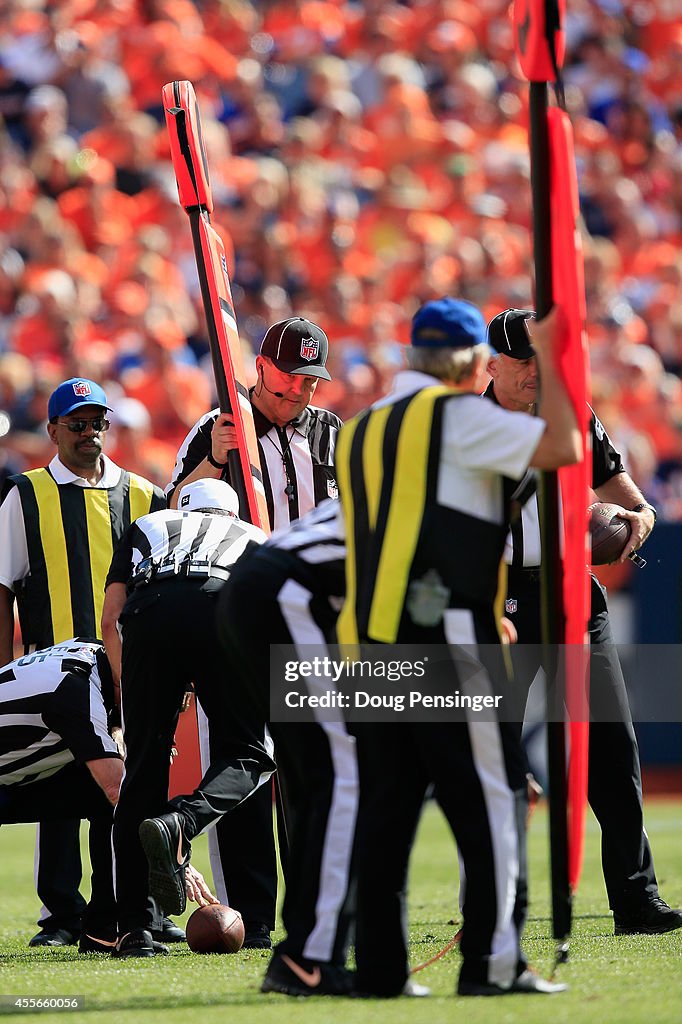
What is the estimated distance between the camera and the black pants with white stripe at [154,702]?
17.9ft

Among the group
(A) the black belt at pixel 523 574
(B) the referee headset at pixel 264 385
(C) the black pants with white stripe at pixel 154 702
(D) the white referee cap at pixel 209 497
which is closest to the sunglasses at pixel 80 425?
(B) the referee headset at pixel 264 385

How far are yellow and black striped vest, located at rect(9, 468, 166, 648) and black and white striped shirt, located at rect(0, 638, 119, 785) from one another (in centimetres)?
75

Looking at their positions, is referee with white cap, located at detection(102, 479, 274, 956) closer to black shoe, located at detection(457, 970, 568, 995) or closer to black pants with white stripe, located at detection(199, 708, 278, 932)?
black pants with white stripe, located at detection(199, 708, 278, 932)

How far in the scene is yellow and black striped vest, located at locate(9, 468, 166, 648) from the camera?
6.57 metres

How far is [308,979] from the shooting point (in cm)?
433

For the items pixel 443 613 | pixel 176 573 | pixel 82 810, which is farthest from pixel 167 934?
pixel 443 613

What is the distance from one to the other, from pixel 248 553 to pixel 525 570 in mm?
1486

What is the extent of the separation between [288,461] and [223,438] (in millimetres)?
351

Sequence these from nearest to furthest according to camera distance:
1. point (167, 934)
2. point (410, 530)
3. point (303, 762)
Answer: point (410, 530) < point (303, 762) < point (167, 934)

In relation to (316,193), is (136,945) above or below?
below

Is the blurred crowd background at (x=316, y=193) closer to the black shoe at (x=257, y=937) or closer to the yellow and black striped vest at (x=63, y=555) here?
the yellow and black striped vest at (x=63, y=555)

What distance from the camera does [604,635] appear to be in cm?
599

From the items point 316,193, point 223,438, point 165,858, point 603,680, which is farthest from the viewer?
point 316,193

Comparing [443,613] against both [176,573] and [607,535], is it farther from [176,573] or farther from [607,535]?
[607,535]
